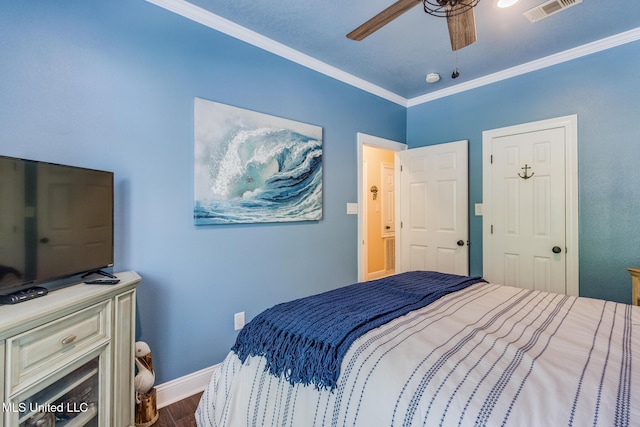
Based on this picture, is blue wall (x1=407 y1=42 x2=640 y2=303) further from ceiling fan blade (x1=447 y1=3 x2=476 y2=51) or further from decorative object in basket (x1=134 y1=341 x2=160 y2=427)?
decorative object in basket (x1=134 y1=341 x2=160 y2=427)

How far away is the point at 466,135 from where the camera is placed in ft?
10.9

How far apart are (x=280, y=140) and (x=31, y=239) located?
1685 millimetres

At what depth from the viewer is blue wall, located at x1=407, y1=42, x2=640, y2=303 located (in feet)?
7.95

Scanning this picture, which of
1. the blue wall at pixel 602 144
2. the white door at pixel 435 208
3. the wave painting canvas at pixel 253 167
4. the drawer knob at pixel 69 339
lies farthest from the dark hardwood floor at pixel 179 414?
the blue wall at pixel 602 144

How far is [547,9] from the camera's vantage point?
6.80ft

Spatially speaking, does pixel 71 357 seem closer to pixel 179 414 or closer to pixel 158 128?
pixel 179 414

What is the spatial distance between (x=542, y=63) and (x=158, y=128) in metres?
3.29

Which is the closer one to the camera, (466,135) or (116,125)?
(116,125)

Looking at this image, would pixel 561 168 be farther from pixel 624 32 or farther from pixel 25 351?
pixel 25 351

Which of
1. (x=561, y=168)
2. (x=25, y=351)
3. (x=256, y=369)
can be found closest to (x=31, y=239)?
(x=25, y=351)

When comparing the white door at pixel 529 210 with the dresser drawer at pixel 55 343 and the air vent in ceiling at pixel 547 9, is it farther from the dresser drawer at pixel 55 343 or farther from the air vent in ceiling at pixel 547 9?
the dresser drawer at pixel 55 343

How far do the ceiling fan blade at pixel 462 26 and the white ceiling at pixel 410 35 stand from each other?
1.49 ft

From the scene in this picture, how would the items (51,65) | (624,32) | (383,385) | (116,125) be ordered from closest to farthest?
(383,385) < (51,65) < (116,125) < (624,32)

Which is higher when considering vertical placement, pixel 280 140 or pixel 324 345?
pixel 280 140
